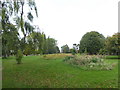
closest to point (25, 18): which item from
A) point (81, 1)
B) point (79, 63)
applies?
point (81, 1)

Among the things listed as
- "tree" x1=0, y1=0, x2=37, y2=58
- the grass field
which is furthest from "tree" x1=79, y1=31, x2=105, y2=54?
"tree" x1=0, y1=0, x2=37, y2=58

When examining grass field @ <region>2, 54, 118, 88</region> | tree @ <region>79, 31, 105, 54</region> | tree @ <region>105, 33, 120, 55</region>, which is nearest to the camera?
grass field @ <region>2, 54, 118, 88</region>

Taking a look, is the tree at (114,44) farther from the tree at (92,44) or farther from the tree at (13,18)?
the tree at (13,18)

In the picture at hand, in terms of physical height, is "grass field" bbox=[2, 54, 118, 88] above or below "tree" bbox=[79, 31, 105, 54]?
below

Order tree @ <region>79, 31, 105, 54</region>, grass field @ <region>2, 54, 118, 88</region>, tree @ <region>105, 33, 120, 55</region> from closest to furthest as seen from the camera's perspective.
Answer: grass field @ <region>2, 54, 118, 88</region>
tree @ <region>105, 33, 120, 55</region>
tree @ <region>79, 31, 105, 54</region>

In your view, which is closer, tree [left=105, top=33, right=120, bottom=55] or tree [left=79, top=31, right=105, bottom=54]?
tree [left=105, top=33, right=120, bottom=55]

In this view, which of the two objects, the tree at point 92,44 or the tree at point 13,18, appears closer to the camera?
the tree at point 13,18

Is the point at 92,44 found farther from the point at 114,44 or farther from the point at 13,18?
the point at 13,18

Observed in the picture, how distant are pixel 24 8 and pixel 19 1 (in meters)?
0.46

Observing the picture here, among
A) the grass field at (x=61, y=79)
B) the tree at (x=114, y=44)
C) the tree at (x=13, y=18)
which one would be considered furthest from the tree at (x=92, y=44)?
the tree at (x=13, y=18)

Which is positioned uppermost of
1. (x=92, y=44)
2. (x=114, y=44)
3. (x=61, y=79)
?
(x=92, y=44)

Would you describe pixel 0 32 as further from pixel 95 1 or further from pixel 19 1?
pixel 95 1

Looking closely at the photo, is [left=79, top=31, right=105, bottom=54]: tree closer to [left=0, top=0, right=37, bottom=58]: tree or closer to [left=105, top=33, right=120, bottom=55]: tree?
[left=105, top=33, right=120, bottom=55]: tree

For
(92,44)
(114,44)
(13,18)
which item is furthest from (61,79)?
(92,44)
